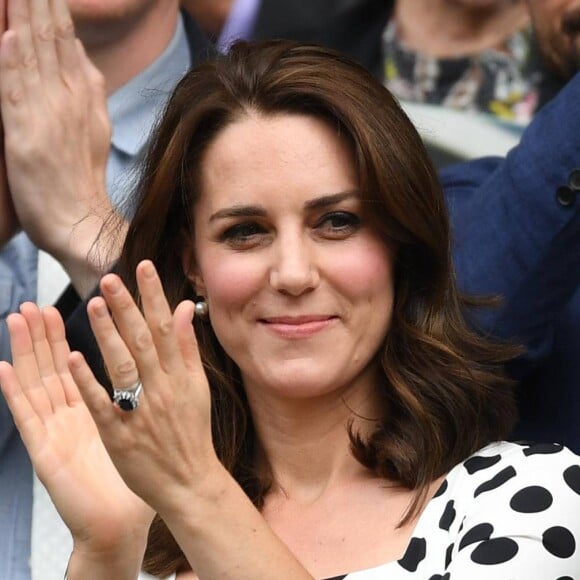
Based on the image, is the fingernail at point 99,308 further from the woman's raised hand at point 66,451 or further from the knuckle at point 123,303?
the woman's raised hand at point 66,451

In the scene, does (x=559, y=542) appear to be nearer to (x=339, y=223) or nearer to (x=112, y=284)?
(x=339, y=223)

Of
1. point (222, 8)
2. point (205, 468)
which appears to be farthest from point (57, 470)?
point (222, 8)

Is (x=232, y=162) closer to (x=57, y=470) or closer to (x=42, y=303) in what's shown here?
(x=57, y=470)

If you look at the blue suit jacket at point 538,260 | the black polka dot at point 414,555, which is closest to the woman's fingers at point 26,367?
the black polka dot at point 414,555

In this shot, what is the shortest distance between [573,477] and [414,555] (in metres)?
0.28

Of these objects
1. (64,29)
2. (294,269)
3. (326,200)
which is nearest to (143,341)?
(294,269)

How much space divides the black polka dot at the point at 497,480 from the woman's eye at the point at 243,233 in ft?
1.81

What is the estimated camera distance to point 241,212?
2.71m

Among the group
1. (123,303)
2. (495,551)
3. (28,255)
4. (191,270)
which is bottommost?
(28,255)

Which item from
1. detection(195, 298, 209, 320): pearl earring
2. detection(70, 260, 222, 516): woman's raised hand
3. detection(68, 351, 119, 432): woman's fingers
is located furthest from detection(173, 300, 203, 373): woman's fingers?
detection(195, 298, 209, 320): pearl earring

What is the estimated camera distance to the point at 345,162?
2.72 meters

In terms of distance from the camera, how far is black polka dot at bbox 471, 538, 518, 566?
239cm

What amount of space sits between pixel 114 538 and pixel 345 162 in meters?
0.73

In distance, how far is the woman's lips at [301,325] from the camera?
2.66m
